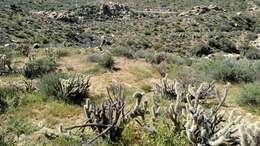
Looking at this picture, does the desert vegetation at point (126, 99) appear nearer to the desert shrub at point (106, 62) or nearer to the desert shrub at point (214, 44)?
the desert shrub at point (106, 62)

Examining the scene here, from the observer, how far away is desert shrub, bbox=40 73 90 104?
9703 millimetres

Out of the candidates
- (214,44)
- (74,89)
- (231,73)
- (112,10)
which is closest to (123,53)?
(231,73)

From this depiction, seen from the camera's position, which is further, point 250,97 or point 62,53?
point 62,53

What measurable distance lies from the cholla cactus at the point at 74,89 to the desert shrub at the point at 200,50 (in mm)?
22769

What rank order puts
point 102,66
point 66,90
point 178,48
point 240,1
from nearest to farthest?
point 66,90
point 102,66
point 178,48
point 240,1

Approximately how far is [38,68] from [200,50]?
2153 cm

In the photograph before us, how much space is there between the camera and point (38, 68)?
1291 cm

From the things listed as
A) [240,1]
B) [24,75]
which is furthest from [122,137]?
[240,1]

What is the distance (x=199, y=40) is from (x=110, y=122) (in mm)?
31591

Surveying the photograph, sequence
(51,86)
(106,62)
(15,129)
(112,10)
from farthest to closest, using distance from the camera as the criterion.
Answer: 1. (112,10)
2. (106,62)
3. (51,86)
4. (15,129)

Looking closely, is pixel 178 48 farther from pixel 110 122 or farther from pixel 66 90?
pixel 110 122

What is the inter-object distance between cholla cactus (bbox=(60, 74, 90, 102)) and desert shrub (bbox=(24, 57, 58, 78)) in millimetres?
2792

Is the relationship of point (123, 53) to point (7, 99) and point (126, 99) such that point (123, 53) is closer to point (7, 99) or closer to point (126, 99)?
point (126, 99)

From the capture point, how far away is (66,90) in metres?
9.70
